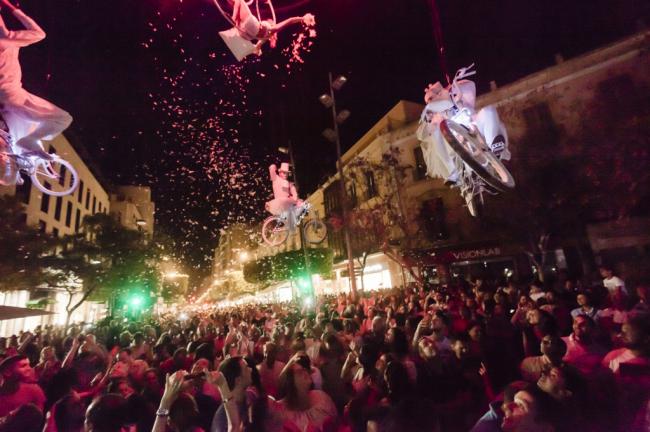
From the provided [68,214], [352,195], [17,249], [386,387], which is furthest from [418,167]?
[68,214]

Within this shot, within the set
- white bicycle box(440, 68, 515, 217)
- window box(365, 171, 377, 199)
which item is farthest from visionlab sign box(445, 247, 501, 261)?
white bicycle box(440, 68, 515, 217)

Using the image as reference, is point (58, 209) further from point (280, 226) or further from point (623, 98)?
point (623, 98)

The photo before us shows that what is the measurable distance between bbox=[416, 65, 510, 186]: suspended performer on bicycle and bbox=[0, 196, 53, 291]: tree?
17603mm

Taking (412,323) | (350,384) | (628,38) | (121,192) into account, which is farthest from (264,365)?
(121,192)

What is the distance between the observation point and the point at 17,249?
55.2 ft

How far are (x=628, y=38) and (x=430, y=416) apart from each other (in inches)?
888

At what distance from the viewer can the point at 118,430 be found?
125 inches

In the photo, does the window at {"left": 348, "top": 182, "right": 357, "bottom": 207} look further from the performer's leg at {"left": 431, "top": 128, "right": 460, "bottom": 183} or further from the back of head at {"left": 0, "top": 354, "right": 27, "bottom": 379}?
the back of head at {"left": 0, "top": 354, "right": 27, "bottom": 379}

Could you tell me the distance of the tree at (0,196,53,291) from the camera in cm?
1611

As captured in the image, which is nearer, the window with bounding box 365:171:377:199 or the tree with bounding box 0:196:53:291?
the tree with bounding box 0:196:53:291

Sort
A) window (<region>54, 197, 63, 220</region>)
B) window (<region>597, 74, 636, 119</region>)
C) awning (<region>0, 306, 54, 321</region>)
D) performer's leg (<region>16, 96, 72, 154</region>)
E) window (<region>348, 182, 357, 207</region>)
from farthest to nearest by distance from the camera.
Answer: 1. window (<region>54, 197, 63, 220</region>)
2. window (<region>348, 182, 357, 207</region>)
3. window (<region>597, 74, 636, 119</region>)
4. awning (<region>0, 306, 54, 321</region>)
5. performer's leg (<region>16, 96, 72, 154</region>)

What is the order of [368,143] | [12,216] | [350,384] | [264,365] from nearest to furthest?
[350,384] → [264,365] → [12,216] → [368,143]

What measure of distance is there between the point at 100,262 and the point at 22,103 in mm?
21214

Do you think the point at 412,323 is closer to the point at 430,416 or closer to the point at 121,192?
the point at 430,416
